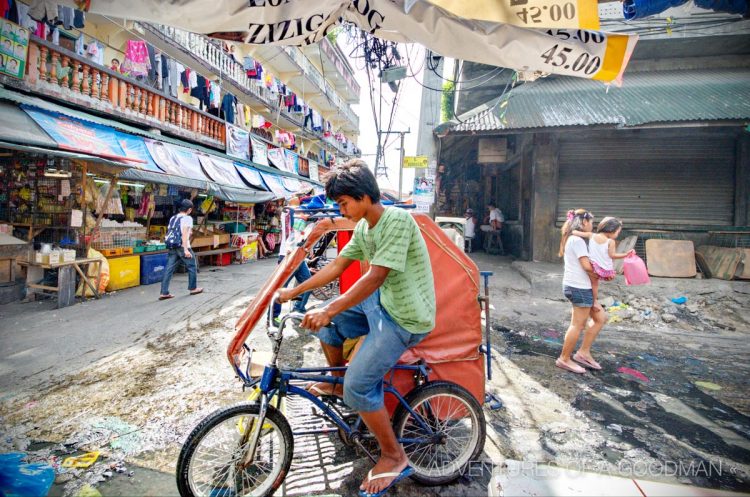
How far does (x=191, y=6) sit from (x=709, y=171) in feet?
38.7

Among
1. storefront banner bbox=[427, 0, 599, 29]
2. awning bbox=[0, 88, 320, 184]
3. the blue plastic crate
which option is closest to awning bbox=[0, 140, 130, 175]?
awning bbox=[0, 88, 320, 184]

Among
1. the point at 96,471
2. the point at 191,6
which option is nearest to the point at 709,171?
the point at 191,6

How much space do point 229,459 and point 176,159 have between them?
9.67m

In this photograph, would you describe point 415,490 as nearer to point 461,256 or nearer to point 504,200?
point 461,256

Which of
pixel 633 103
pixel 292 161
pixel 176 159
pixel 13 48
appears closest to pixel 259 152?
pixel 292 161

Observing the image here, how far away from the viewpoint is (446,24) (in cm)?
296

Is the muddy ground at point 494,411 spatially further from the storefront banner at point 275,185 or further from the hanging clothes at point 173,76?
the storefront banner at point 275,185

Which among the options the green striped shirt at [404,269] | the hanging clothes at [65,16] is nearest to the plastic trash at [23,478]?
the green striped shirt at [404,269]

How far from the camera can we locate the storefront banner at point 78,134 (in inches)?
246

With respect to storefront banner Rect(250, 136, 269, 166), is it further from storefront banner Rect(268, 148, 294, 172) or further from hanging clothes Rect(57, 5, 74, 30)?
hanging clothes Rect(57, 5, 74, 30)

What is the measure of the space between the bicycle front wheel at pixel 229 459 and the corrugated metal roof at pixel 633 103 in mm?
7941

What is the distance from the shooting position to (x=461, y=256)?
264 centimetres

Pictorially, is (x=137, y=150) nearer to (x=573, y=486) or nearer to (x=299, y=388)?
(x=299, y=388)

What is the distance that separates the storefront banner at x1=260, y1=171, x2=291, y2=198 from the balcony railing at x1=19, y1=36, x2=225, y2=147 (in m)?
3.44
